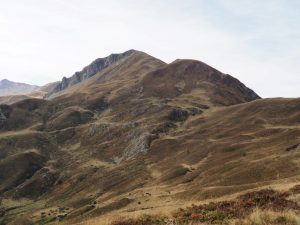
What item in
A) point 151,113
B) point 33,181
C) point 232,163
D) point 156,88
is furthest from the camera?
point 156,88

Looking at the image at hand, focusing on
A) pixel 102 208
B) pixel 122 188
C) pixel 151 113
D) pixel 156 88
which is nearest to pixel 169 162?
pixel 122 188

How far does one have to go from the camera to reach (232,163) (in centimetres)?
8781

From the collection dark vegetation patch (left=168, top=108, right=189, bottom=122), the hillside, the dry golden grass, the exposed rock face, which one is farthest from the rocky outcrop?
the dry golden grass

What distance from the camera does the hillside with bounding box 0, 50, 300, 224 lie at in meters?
77.6

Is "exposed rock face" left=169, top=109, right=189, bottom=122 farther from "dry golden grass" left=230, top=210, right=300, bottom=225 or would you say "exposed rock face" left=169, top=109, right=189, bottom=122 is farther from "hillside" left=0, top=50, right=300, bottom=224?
"dry golden grass" left=230, top=210, right=300, bottom=225

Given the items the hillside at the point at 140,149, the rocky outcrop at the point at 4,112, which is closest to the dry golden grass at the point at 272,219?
the hillside at the point at 140,149

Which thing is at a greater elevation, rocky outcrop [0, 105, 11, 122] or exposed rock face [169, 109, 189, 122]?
exposed rock face [169, 109, 189, 122]

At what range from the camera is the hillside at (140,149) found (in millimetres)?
77562

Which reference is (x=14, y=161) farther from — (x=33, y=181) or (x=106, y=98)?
(x=106, y=98)

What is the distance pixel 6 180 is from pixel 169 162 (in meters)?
53.9

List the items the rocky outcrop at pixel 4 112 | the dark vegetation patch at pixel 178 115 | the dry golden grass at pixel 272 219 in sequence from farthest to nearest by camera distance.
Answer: the rocky outcrop at pixel 4 112
the dark vegetation patch at pixel 178 115
the dry golden grass at pixel 272 219

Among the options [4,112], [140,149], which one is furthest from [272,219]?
[4,112]

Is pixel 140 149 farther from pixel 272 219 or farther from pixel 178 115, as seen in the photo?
pixel 272 219

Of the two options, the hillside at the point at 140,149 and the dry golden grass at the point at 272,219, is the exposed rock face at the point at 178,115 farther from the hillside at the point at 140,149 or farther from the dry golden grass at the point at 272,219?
the dry golden grass at the point at 272,219
